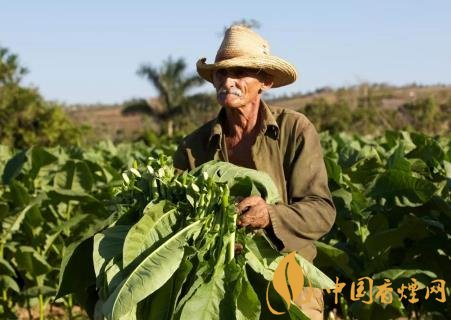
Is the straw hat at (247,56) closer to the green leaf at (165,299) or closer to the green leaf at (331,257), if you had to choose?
the green leaf at (165,299)

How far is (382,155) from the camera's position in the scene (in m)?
5.93

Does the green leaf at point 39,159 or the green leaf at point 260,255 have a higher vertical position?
the green leaf at point 260,255

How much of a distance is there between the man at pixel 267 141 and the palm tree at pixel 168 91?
3349cm

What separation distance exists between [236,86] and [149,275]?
90cm

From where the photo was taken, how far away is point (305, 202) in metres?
2.83

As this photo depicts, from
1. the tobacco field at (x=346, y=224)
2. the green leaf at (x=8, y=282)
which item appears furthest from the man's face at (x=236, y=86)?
the green leaf at (x=8, y=282)

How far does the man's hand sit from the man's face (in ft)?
1.66

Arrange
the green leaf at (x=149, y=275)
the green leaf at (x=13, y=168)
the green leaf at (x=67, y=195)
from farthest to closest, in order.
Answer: the green leaf at (x=13, y=168), the green leaf at (x=67, y=195), the green leaf at (x=149, y=275)

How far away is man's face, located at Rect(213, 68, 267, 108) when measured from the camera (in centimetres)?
298

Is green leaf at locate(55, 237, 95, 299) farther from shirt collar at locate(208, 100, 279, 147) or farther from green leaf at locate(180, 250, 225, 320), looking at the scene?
shirt collar at locate(208, 100, 279, 147)

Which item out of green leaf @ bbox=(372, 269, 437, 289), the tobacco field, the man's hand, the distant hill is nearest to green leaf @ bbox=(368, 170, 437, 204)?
the tobacco field

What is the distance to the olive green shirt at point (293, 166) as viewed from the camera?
9.09 feet

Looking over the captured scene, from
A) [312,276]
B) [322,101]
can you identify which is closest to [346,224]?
[312,276]

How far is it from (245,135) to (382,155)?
118 inches
